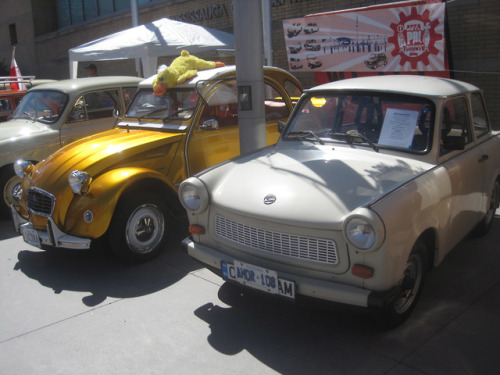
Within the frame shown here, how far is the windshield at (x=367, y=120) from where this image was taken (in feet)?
12.9

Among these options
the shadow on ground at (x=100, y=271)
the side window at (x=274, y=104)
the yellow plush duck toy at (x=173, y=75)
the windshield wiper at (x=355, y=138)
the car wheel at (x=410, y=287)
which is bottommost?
the shadow on ground at (x=100, y=271)

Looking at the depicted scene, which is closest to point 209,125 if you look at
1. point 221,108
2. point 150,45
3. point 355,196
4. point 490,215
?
point 221,108

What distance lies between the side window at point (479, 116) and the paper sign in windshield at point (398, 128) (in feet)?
3.50

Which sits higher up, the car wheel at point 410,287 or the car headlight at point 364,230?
the car headlight at point 364,230

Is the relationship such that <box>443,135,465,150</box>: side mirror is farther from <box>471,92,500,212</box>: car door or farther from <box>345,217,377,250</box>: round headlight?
<box>345,217,377,250</box>: round headlight

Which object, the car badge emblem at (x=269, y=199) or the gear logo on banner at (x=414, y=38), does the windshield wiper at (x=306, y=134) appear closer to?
the car badge emblem at (x=269, y=199)

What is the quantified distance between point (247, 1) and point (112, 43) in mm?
5448

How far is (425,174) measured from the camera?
11.6ft

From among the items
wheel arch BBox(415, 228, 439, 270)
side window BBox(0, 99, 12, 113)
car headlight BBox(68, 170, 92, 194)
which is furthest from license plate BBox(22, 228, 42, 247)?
side window BBox(0, 99, 12, 113)

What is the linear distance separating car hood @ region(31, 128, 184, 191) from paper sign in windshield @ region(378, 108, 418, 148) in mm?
2333

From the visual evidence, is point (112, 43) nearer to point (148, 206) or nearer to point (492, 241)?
point (148, 206)

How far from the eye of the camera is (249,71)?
17.5ft

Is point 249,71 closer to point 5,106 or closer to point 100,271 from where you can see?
point 100,271

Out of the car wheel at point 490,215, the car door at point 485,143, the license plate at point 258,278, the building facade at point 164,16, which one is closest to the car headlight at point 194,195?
the license plate at point 258,278
